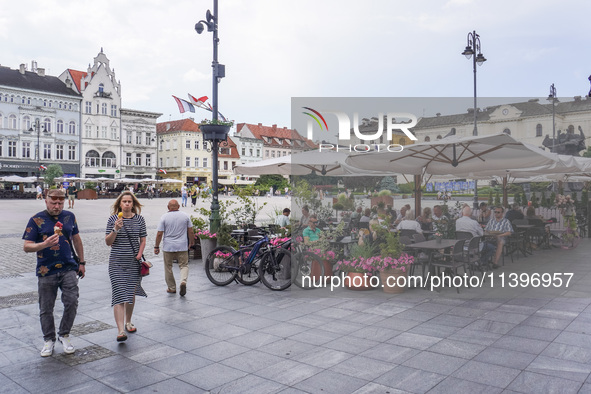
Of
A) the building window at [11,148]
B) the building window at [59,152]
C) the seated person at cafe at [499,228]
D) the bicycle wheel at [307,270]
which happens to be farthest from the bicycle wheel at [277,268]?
the building window at [59,152]

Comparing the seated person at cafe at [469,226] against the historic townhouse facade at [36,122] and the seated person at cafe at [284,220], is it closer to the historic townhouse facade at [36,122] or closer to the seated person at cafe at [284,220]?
the seated person at cafe at [284,220]

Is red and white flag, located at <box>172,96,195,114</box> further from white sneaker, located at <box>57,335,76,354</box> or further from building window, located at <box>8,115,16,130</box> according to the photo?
building window, located at <box>8,115,16,130</box>

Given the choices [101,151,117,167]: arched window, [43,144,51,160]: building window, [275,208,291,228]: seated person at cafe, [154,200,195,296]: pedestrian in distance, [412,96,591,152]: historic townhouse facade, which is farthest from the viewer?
[101,151,117,167]: arched window

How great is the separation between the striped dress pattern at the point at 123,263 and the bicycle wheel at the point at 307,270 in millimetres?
3220

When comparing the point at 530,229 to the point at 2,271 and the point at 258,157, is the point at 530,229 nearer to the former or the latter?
the point at 2,271

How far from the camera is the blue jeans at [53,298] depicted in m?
5.05

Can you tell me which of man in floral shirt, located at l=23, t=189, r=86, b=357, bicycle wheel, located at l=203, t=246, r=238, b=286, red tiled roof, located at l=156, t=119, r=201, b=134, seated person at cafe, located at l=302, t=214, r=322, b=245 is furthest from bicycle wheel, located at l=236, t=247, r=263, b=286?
red tiled roof, located at l=156, t=119, r=201, b=134

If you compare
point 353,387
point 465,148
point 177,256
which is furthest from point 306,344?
point 465,148

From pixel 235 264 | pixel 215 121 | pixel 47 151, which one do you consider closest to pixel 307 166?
pixel 215 121

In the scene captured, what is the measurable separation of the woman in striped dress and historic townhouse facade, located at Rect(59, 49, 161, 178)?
222 feet

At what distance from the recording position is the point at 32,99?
64750mm

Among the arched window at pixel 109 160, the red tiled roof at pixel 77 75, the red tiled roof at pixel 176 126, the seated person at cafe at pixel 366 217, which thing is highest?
the red tiled roof at pixel 77 75

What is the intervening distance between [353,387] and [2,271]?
9211 millimetres

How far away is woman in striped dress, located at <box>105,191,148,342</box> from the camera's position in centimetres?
568
